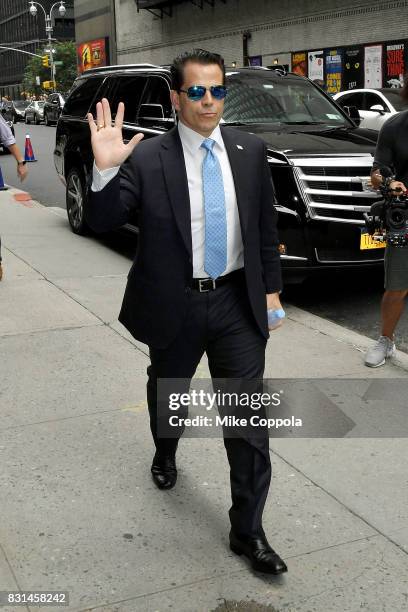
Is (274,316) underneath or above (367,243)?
above

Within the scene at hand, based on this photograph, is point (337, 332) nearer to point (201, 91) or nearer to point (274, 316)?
point (274, 316)

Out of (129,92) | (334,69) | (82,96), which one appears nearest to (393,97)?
(82,96)

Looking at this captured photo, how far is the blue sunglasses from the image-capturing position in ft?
9.64

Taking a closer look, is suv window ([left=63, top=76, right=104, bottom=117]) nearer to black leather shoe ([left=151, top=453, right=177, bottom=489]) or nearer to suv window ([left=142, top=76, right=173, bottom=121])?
suv window ([left=142, top=76, right=173, bottom=121])

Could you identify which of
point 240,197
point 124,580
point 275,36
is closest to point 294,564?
point 124,580

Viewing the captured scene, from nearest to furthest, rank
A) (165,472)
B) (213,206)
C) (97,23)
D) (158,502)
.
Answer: (213,206), (158,502), (165,472), (97,23)

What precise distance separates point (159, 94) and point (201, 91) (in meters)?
5.74

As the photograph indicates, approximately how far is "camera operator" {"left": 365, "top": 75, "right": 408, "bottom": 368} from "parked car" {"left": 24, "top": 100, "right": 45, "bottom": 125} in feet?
141

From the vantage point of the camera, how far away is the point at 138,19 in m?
43.1

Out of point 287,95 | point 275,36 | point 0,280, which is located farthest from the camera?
point 275,36

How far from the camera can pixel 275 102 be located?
26.5ft

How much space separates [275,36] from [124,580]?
103 ft

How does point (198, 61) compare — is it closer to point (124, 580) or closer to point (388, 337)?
point (124, 580)

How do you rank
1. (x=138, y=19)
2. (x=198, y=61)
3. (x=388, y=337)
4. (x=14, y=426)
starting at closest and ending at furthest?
(x=198, y=61) < (x=14, y=426) < (x=388, y=337) < (x=138, y=19)
